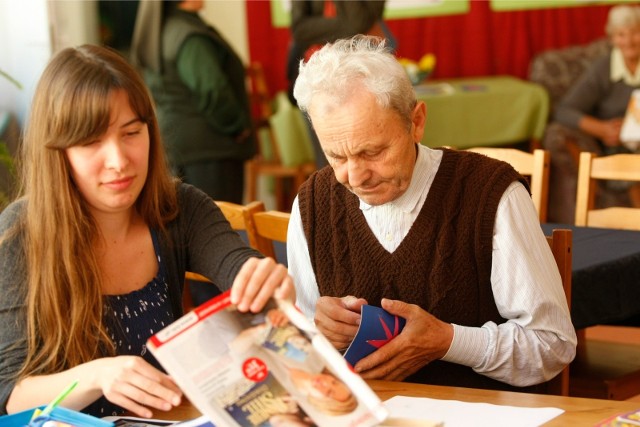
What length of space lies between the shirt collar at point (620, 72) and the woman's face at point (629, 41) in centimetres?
3

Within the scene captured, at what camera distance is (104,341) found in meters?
1.79

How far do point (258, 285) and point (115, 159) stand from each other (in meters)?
0.44

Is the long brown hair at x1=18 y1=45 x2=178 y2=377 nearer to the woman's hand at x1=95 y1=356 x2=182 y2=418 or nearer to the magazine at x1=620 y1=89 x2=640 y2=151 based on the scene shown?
the woman's hand at x1=95 y1=356 x2=182 y2=418

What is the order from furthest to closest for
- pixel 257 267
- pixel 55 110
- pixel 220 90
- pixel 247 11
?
pixel 247 11 → pixel 220 90 → pixel 55 110 → pixel 257 267

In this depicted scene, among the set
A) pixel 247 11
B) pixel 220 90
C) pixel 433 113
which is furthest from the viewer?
pixel 247 11

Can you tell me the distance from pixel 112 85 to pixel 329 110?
41 centimetres

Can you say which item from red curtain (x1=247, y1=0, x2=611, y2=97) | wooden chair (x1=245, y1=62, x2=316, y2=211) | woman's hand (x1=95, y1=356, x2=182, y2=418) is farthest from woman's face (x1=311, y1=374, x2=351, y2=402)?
red curtain (x1=247, y1=0, x2=611, y2=97)

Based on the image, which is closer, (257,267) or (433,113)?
(257,267)

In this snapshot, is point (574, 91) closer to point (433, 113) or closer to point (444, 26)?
point (433, 113)

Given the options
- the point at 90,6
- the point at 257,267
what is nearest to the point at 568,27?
the point at 90,6

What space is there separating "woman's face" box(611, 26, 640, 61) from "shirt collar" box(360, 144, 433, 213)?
3775mm

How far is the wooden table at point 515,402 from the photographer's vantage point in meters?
1.51

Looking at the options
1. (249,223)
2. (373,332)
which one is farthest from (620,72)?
(373,332)

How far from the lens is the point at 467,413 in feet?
5.10
